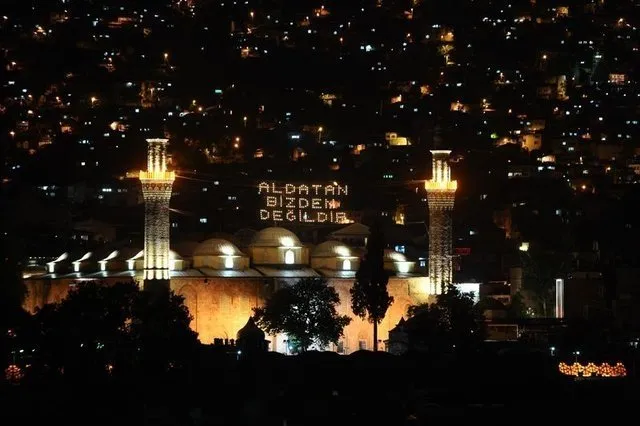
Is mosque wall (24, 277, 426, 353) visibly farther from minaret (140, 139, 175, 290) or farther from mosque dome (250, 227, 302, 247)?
mosque dome (250, 227, 302, 247)

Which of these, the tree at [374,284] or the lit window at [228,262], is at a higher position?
the lit window at [228,262]

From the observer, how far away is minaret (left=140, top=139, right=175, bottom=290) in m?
75.4

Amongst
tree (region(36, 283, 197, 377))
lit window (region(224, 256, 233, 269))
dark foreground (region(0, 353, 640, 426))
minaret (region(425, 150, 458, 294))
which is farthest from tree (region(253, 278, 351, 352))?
dark foreground (region(0, 353, 640, 426))

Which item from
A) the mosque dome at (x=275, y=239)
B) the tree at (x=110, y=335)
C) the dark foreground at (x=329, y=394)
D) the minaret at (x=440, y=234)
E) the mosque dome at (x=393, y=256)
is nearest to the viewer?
the dark foreground at (x=329, y=394)

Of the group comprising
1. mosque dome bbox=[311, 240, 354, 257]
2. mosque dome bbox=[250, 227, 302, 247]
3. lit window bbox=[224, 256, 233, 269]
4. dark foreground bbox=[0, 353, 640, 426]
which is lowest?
dark foreground bbox=[0, 353, 640, 426]

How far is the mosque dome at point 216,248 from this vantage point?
3243 inches

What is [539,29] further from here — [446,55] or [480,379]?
[480,379]

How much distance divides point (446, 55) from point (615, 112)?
2032 centimetres

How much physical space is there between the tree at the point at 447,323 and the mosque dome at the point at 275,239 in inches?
349

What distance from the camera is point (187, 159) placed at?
127750mm

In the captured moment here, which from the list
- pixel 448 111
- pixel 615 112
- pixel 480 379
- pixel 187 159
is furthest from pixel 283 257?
pixel 615 112

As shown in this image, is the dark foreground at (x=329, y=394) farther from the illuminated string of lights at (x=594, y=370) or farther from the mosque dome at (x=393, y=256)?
the mosque dome at (x=393, y=256)

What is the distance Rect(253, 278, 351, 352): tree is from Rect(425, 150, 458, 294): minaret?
483 cm

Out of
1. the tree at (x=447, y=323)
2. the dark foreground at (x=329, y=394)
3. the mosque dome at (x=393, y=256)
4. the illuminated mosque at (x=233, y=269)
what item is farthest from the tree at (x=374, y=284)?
the dark foreground at (x=329, y=394)
